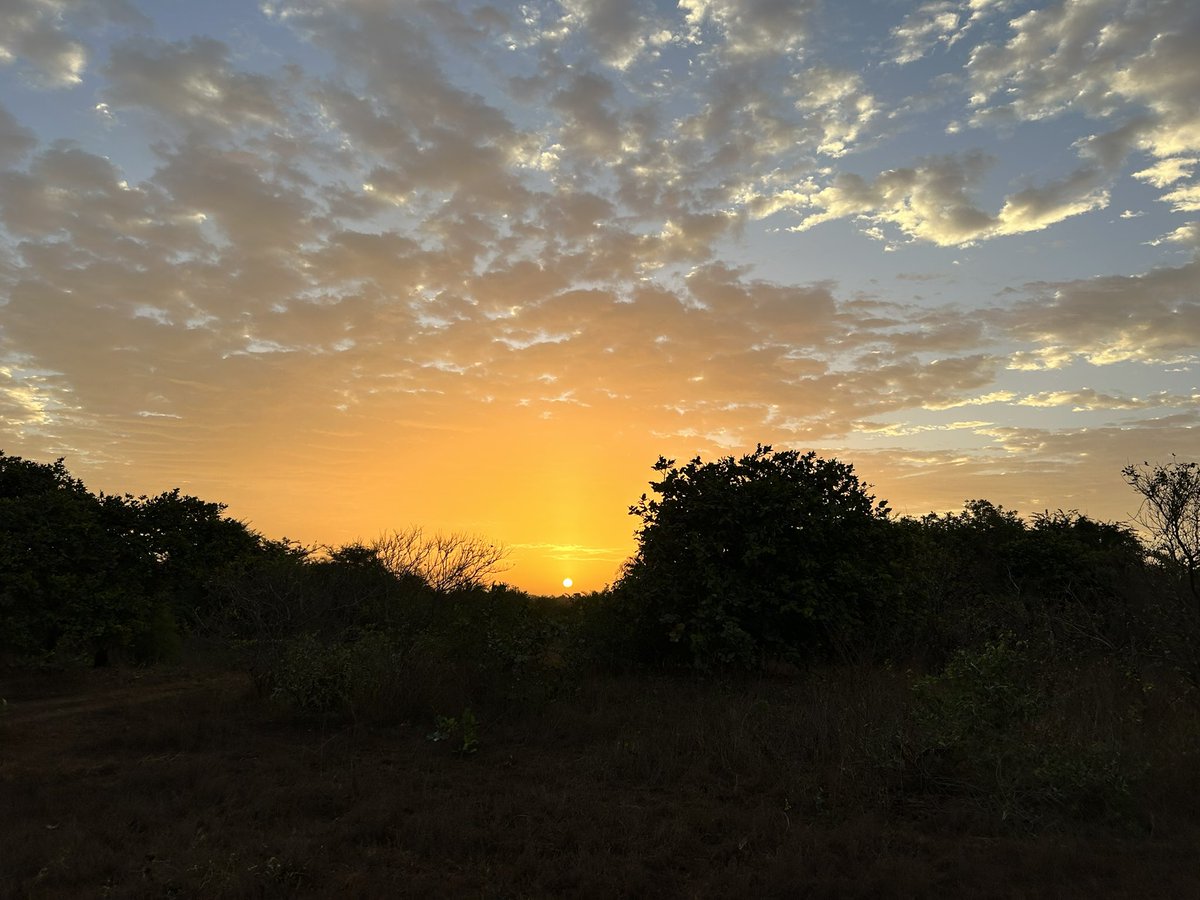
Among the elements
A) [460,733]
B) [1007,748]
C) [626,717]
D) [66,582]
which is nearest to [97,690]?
[66,582]

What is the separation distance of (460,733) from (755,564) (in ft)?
21.4

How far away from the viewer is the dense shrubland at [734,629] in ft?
27.6

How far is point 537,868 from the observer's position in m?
6.57

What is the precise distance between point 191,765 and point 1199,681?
553 inches

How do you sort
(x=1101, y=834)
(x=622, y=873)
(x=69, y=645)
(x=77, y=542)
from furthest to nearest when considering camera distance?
(x=77, y=542), (x=69, y=645), (x=1101, y=834), (x=622, y=873)

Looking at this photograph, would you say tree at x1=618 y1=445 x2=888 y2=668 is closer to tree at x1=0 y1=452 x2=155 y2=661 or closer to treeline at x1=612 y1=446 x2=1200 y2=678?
treeline at x1=612 y1=446 x2=1200 y2=678

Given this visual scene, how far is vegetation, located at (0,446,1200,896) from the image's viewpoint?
668cm

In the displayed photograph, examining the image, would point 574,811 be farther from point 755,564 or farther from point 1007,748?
point 755,564

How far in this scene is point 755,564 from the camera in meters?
14.4

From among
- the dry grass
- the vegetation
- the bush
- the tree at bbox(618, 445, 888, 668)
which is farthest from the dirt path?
the bush

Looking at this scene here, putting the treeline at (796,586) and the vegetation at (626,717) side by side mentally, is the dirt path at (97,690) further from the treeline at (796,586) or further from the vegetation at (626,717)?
the treeline at (796,586)

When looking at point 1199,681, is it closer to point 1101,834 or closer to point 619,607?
point 1101,834

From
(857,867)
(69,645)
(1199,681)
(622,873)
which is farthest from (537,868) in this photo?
(69,645)

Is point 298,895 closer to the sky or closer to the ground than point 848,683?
closer to the ground
